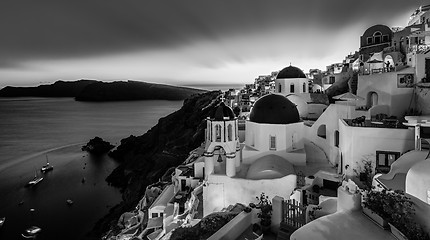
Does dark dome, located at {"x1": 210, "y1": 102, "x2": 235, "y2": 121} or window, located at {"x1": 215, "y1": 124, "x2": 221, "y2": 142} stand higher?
dark dome, located at {"x1": 210, "y1": 102, "x2": 235, "y2": 121}

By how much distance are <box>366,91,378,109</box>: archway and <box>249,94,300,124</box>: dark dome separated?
4926 millimetres

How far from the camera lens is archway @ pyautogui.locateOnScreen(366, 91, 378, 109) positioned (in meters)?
20.1

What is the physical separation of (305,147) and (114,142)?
3248 inches

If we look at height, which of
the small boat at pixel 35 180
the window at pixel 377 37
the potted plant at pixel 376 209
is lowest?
the small boat at pixel 35 180

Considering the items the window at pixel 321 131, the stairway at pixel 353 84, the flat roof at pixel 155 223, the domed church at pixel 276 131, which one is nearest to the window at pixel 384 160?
the domed church at pixel 276 131

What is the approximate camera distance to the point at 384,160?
48.6 ft

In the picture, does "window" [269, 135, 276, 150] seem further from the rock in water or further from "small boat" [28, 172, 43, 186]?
the rock in water

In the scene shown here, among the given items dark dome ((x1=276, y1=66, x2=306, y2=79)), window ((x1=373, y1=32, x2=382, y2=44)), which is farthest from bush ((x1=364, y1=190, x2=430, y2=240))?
window ((x1=373, y1=32, x2=382, y2=44))

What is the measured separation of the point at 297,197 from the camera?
1516 centimetres

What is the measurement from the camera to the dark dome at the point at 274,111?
20000 millimetres

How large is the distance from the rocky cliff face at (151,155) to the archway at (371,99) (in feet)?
90.2

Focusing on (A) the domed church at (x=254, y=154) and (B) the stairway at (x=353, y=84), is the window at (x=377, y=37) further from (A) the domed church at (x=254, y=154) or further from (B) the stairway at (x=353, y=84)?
(A) the domed church at (x=254, y=154)

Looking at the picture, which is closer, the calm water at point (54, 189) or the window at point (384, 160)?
the window at point (384, 160)

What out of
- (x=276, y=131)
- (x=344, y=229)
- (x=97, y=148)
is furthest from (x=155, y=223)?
(x=97, y=148)
